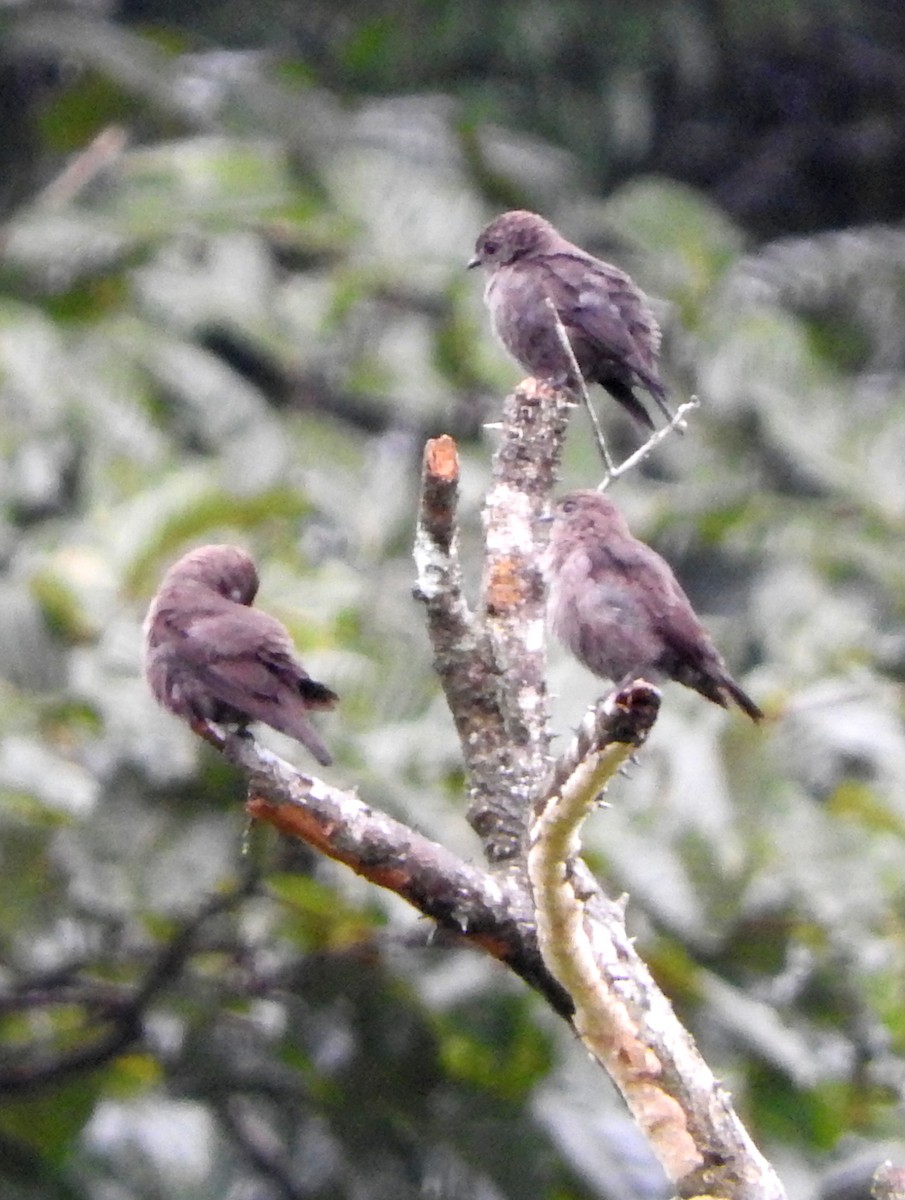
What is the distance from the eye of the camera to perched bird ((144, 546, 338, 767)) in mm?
4266

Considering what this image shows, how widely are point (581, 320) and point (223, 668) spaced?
6.00 feet

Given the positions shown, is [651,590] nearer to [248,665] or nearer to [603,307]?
[248,665]

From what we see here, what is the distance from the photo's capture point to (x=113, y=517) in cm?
757

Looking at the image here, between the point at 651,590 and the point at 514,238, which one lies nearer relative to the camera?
the point at 651,590

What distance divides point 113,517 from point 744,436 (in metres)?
3.70

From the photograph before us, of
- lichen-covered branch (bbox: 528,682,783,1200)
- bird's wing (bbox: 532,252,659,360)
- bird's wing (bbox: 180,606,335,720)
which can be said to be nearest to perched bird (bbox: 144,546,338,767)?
bird's wing (bbox: 180,606,335,720)

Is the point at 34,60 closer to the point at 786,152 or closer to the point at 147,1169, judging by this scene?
the point at 786,152

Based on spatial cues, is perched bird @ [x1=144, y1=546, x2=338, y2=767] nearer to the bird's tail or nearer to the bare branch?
the bare branch

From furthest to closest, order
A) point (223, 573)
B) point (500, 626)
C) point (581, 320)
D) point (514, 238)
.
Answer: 1. point (514, 238)
2. point (581, 320)
3. point (223, 573)
4. point (500, 626)

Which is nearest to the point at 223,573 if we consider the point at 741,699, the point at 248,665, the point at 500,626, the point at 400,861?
the point at 248,665

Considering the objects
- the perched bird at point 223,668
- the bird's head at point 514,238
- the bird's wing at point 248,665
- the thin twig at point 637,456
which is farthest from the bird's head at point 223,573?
Result: the bird's head at point 514,238

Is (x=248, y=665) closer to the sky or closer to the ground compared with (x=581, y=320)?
closer to the sky

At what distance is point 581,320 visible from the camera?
19.0ft

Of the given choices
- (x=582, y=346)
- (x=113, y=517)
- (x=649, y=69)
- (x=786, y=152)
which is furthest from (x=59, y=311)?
(x=786, y=152)
